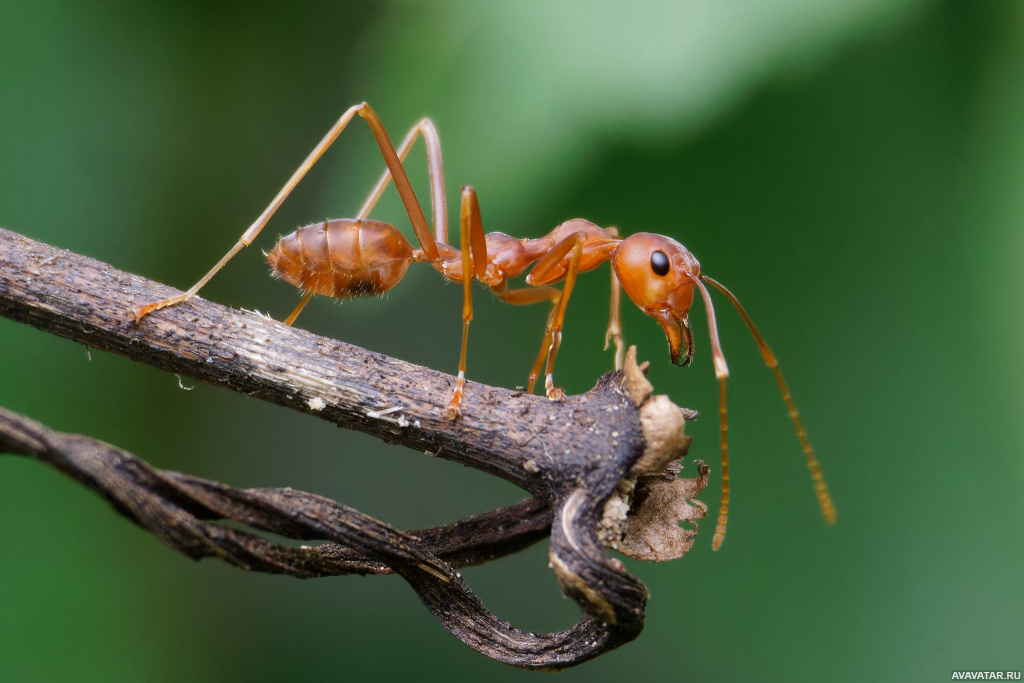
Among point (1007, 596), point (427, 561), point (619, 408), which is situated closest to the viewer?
point (427, 561)

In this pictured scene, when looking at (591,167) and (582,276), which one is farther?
(582,276)

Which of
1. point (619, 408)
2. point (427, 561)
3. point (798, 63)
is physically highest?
point (798, 63)

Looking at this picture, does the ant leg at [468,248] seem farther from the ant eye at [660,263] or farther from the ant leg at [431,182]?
the ant eye at [660,263]

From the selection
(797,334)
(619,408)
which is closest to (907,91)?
(797,334)

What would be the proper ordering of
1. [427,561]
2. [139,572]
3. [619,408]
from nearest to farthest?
[427,561] < [619,408] < [139,572]

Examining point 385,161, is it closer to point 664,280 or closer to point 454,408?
point 664,280

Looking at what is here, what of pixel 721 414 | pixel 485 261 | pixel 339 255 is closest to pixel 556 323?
pixel 485 261

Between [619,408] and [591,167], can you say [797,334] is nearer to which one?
[591,167]

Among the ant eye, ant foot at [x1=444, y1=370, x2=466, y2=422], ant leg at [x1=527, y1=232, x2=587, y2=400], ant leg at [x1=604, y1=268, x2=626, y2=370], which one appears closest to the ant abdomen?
ant leg at [x1=527, y1=232, x2=587, y2=400]
